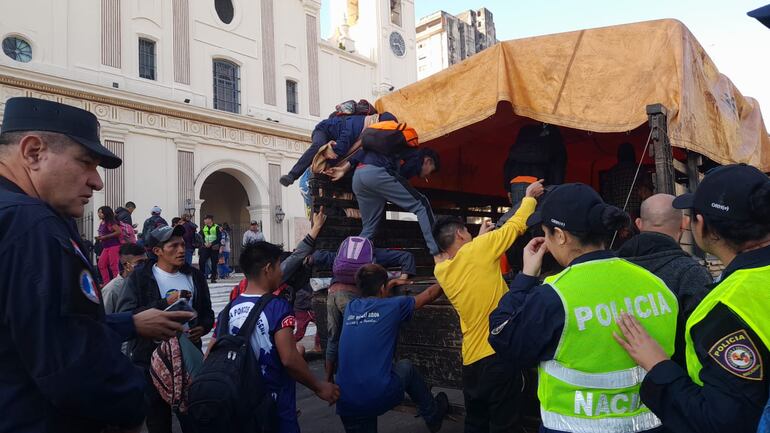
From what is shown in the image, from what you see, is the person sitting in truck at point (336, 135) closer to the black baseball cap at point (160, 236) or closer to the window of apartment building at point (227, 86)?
the black baseball cap at point (160, 236)

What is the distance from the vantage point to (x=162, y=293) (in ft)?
12.9

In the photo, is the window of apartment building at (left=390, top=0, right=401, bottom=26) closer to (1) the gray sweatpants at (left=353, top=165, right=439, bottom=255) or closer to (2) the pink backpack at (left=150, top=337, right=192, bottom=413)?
(1) the gray sweatpants at (left=353, top=165, right=439, bottom=255)

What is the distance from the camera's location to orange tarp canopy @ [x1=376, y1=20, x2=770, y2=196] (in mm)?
3986

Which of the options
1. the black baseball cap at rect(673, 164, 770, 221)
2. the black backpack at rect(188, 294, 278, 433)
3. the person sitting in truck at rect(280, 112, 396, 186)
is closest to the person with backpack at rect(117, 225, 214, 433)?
the black backpack at rect(188, 294, 278, 433)

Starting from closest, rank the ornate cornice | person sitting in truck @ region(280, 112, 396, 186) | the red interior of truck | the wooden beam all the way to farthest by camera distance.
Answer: the wooden beam → person sitting in truck @ region(280, 112, 396, 186) → the red interior of truck → the ornate cornice

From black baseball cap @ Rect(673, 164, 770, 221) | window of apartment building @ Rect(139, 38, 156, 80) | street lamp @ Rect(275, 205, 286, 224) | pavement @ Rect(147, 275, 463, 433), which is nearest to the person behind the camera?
black baseball cap @ Rect(673, 164, 770, 221)

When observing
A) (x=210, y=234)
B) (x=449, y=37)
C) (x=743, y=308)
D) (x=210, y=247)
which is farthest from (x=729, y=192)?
(x=449, y=37)

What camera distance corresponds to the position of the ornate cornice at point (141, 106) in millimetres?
16406

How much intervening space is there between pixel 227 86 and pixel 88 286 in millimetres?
22038

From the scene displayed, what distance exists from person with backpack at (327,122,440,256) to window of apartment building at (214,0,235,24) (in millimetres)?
20064

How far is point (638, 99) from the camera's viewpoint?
4.05 m

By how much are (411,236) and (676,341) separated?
13.6 ft

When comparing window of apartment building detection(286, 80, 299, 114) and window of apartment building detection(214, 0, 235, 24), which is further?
window of apartment building detection(286, 80, 299, 114)

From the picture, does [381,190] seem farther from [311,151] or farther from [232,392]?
[232,392]
